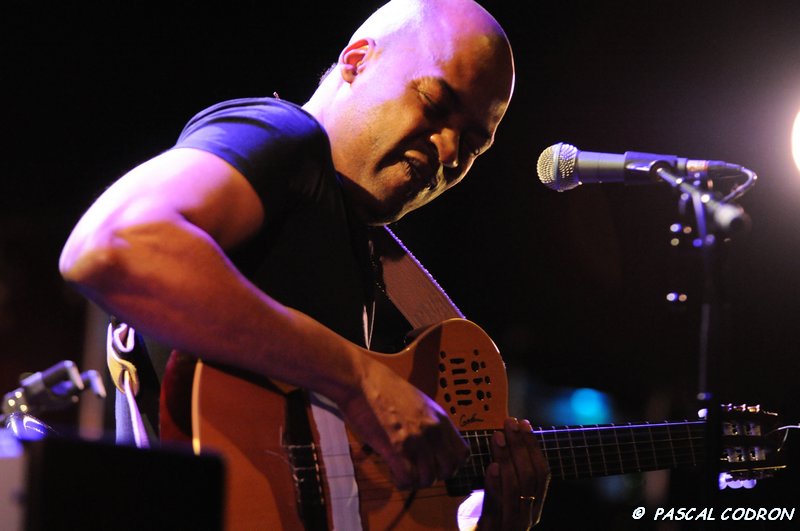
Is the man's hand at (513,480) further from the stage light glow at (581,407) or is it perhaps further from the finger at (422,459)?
the stage light glow at (581,407)

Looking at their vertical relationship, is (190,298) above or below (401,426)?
above

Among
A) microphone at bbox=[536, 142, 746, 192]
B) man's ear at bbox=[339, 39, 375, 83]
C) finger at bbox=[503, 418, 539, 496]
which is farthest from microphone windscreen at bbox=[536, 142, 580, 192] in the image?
finger at bbox=[503, 418, 539, 496]

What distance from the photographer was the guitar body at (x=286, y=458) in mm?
1812

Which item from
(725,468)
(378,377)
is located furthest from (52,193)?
(725,468)

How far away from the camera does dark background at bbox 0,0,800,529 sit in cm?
472

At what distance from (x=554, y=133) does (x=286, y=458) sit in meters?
3.68

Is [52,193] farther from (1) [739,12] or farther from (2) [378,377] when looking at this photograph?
(1) [739,12]

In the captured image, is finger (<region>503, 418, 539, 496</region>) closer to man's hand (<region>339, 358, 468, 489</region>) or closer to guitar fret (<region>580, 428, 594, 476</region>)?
guitar fret (<region>580, 428, 594, 476</region>)

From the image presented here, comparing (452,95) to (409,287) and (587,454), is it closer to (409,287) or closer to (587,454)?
(409,287)

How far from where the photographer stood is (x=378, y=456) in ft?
6.89

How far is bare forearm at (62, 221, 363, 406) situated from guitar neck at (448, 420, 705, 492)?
827mm

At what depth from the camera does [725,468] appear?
9.07 ft

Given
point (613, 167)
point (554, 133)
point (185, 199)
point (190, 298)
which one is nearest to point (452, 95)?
point (613, 167)

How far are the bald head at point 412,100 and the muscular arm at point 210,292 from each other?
0.63 meters
